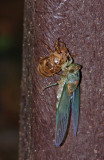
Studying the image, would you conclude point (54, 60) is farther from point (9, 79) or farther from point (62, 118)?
point (9, 79)

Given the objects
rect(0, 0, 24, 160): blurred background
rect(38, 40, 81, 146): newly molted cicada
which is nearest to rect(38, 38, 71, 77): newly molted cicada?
rect(38, 40, 81, 146): newly molted cicada

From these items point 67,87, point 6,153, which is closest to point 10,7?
point 6,153

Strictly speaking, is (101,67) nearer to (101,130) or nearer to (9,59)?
(101,130)

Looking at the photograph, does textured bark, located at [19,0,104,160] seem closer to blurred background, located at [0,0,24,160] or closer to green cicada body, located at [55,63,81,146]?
green cicada body, located at [55,63,81,146]

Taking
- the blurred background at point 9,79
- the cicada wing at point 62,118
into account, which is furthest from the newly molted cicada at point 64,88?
the blurred background at point 9,79

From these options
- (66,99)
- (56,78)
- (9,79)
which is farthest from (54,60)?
(9,79)

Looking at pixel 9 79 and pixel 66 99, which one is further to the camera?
pixel 9 79

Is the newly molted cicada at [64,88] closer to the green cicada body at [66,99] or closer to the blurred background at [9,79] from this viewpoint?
the green cicada body at [66,99]
